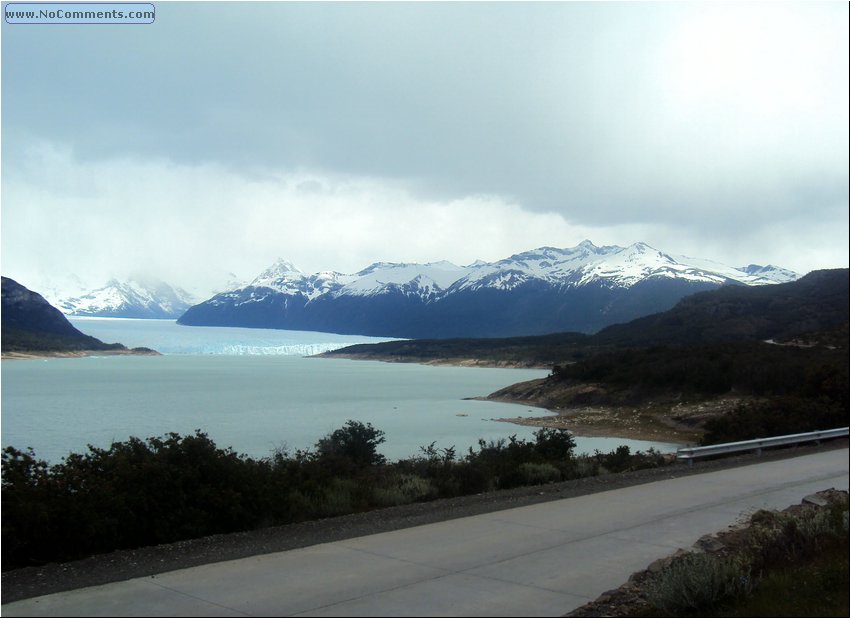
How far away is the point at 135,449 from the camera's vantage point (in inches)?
413

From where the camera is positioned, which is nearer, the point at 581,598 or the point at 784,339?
the point at 581,598

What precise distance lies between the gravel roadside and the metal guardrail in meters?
2.43

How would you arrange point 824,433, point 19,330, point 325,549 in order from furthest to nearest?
point 19,330, point 824,433, point 325,549

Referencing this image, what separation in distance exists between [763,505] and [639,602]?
5017 millimetres

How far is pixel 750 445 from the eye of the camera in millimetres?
16562

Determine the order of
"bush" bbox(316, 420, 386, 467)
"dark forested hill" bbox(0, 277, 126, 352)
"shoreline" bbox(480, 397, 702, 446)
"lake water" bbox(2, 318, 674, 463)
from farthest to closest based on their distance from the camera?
"dark forested hill" bbox(0, 277, 126, 352)
"shoreline" bbox(480, 397, 702, 446)
"lake water" bbox(2, 318, 674, 463)
"bush" bbox(316, 420, 386, 467)

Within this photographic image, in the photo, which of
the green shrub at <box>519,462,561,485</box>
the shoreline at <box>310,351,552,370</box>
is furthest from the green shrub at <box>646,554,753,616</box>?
the shoreline at <box>310,351,552,370</box>

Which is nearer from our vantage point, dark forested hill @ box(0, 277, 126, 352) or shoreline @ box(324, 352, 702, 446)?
shoreline @ box(324, 352, 702, 446)

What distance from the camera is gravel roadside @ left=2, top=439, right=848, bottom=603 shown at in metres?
6.96

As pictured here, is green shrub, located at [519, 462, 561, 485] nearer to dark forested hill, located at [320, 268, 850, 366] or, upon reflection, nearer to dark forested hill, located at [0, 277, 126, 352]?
dark forested hill, located at [320, 268, 850, 366]

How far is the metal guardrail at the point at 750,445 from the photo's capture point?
1565 centimetres

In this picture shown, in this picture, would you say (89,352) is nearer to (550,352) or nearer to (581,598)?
(550,352)

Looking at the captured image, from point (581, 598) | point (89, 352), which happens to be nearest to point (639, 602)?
point (581, 598)

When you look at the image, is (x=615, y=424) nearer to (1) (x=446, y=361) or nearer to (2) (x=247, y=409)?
(2) (x=247, y=409)
